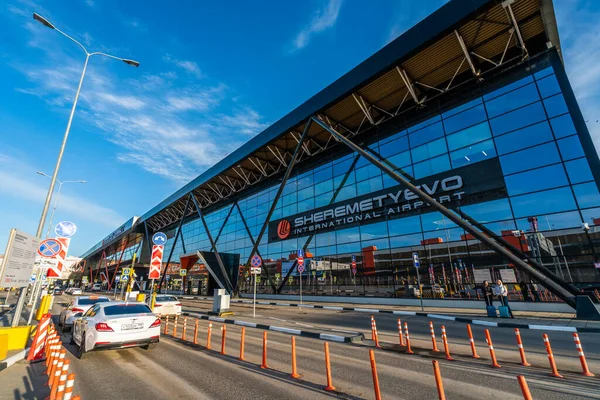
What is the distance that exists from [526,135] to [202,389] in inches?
798

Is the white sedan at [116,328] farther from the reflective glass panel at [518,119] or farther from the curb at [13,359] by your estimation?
the reflective glass panel at [518,119]

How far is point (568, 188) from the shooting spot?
14625 millimetres

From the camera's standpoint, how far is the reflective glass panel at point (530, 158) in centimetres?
1539

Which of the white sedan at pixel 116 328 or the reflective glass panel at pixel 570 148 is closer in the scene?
the white sedan at pixel 116 328

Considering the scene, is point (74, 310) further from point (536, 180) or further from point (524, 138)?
point (524, 138)

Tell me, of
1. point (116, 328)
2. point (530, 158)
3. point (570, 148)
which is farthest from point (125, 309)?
point (570, 148)

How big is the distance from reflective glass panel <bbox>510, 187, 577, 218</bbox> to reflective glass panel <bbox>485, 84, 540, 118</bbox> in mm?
5675

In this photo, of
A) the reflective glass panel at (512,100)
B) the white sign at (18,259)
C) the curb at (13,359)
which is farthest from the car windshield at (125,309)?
the reflective glass panel at (512,100)

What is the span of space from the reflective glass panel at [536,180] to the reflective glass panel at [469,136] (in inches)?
126

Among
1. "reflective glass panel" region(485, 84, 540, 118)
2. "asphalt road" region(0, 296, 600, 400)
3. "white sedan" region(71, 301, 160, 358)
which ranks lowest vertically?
"asphalt road" region(0, 296, 600, 400)

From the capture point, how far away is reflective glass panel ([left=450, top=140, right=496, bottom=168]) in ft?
57.5

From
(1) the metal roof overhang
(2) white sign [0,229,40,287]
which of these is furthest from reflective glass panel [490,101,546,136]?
(2) white sign [0,229,40,287]

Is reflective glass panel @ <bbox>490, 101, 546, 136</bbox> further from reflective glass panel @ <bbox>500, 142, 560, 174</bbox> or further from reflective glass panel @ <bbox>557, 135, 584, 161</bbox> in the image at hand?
reflective glass panel @ <bbox>557, 135, 584, 161</bbox>

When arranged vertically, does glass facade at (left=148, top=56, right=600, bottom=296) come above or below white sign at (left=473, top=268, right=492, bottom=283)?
above
